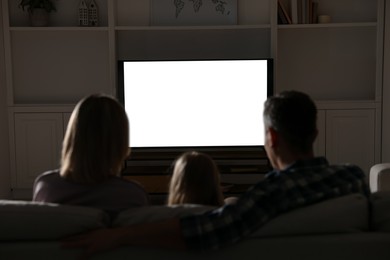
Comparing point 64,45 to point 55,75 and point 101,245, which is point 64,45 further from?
point 101,245

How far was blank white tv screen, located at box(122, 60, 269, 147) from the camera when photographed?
483cm

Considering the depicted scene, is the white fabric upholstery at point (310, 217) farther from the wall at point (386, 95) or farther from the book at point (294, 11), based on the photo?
the book at point (294, 11)

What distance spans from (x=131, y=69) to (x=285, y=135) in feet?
10.9

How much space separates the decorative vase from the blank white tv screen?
802 millimetres

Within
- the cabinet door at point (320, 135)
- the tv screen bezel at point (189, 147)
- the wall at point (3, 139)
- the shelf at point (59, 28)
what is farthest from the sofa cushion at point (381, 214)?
the wall at point (3, 139)

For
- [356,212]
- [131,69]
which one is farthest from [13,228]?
[131,69]

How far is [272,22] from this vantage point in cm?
482

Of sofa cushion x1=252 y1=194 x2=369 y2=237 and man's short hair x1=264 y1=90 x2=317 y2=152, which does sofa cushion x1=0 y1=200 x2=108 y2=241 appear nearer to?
sofa cushion x1=252 y1=194 x2=369 y2=237

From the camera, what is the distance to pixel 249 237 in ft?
4.81

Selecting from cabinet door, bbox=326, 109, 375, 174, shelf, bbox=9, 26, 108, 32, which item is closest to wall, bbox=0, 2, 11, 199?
shelf, bbox=9, 26, 108, 32

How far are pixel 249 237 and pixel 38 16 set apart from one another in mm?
3909

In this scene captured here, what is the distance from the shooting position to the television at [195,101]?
4828 millimetres

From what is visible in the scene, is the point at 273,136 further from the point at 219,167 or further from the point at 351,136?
the point at 351,136

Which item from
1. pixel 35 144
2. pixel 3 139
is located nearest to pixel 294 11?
pixel 35 144
